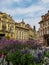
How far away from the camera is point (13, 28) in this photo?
219ft

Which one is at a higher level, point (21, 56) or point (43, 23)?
point (43, 23)

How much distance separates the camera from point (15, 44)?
17484mm

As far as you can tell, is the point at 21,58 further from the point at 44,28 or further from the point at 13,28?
the point at 13,28

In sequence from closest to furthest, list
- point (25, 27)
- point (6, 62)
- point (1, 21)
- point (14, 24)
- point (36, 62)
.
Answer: point (36, 62) → point (6, 62) → point (1, 21) → point (14, 24) → point (25, 27)

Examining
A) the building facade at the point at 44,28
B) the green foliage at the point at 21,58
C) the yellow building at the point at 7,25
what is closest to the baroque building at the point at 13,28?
the yellow building at the point at 7,25

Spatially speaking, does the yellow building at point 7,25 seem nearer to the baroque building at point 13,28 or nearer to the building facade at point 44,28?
the baroque building at point 13,28

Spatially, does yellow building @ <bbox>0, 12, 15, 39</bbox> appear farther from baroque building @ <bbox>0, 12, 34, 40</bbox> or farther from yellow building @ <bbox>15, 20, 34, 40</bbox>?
yellow building @ <bbox>15, 20, 34, 40</bbox>

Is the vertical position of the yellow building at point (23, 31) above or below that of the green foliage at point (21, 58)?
above

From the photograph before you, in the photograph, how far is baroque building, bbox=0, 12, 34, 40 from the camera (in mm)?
62697

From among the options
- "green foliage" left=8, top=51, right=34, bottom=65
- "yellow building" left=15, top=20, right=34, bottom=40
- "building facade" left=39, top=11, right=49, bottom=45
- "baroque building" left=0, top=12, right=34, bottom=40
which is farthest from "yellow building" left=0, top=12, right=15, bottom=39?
"green foliage" left=8, top=51, right=34, bottom=65

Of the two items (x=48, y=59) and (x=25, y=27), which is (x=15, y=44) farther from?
(x=25, y=27)

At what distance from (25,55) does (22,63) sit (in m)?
0.34

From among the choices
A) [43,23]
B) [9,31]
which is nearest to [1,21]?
[9,31]

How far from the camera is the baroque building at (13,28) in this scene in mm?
62697
